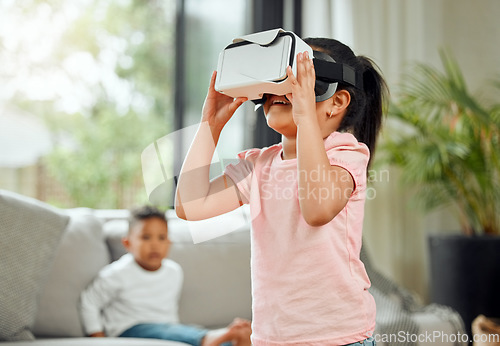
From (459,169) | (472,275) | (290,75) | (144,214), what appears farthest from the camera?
(459,169)

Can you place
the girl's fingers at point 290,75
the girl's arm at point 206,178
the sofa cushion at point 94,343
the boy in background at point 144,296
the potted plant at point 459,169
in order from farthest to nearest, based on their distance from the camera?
the potted plant at point 459,169
the boy in background at point 144,296
the sofa cushion at point 94,343
the girl's arm at point 206,178
the girl's fingers at point 290,75

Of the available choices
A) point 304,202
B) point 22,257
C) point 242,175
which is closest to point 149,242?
point 22,257

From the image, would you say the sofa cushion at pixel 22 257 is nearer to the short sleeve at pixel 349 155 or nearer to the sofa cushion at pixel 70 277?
the sofa cushion at pixel 70 277

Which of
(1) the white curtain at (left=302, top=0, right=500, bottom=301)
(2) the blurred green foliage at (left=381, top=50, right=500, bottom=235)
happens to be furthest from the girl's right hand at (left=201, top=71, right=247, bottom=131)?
(2) the blurred green foliage at (left=381, top=50, right=500, bottom=235)

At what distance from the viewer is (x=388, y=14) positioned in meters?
2.26

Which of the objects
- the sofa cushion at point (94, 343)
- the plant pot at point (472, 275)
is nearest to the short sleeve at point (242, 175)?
the sofa cushion at point (94, 343)

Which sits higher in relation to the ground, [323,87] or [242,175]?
[323,87]

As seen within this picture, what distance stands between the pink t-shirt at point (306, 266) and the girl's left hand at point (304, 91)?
0.23 ft

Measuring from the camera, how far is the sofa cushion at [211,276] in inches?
68.3

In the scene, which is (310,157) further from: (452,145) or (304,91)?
(452,145)

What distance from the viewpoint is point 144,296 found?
1.61 m

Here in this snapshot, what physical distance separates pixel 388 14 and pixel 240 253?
1.18m

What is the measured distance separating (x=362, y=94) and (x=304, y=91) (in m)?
0.12

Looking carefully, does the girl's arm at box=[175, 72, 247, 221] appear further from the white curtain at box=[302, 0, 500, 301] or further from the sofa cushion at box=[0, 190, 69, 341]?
the white curtain at box=[302, 0, 500, 301]
